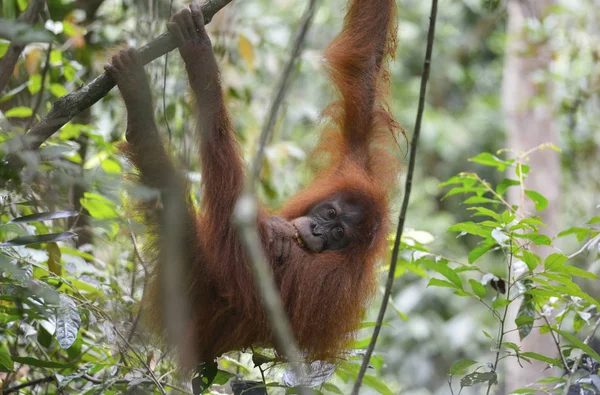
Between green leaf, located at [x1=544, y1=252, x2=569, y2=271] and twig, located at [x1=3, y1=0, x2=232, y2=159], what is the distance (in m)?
1.51

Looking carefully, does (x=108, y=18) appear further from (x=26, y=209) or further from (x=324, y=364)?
(x=324, y=364)

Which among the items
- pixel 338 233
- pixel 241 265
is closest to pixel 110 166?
pixel 241 265

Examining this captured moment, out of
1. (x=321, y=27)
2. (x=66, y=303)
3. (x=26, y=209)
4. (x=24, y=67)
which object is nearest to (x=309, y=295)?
(x=66, y=303)

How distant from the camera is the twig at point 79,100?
86.4 inches

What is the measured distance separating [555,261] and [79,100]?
5.90 feet

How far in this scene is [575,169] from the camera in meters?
9.19

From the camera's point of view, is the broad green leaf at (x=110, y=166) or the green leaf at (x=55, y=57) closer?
the broad green leaf at (x=110, y=166)

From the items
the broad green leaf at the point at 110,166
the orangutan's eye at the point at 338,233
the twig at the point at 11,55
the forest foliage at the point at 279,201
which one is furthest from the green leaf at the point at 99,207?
the orangutan's eye at the point at 338,233

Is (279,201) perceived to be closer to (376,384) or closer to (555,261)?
(376,384)

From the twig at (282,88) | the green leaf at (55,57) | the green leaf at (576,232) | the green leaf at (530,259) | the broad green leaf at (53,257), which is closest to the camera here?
the twig at (282,88)

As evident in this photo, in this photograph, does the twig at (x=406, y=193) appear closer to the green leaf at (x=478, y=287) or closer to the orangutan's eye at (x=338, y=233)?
the green leaf at (x=478, y=287)

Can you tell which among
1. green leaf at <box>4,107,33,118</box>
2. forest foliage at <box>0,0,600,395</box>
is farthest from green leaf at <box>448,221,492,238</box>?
green leaf at <box>4,107,33,118</box>

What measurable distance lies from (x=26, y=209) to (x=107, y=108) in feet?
5.59

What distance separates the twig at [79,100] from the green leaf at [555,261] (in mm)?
1507
